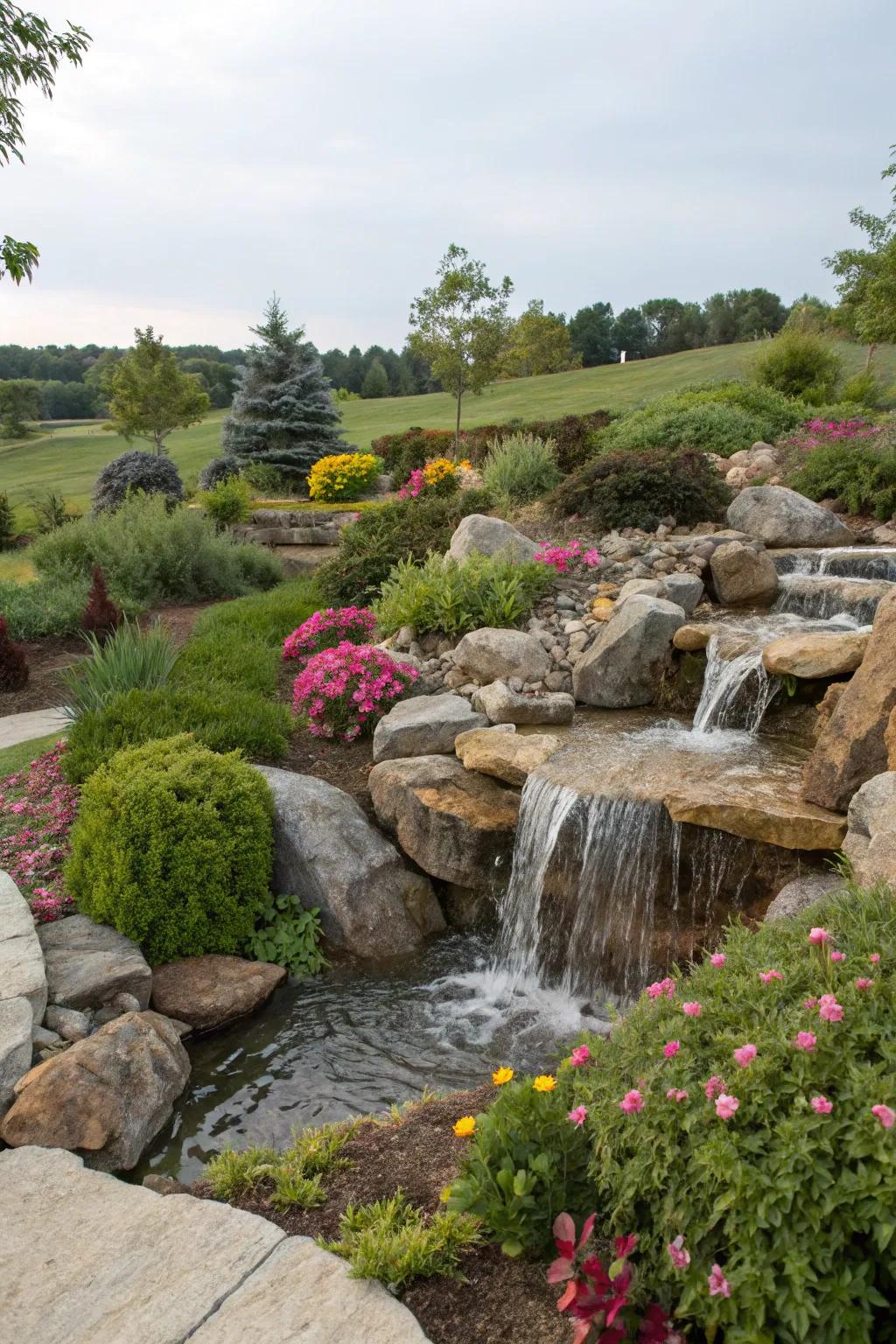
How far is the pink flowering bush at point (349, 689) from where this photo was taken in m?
7.13

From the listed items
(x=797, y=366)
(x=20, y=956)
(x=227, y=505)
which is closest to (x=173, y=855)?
(x=20, y=956)

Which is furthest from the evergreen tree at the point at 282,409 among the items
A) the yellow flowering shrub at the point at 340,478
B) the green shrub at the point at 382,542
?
the green shrub at the point at 382,542

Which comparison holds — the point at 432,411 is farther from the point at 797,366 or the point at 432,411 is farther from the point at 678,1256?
the point at 678,1256

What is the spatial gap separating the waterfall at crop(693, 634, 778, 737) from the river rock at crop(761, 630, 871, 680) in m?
0.14

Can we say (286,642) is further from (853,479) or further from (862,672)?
(853,479)

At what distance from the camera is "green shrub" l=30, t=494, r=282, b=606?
12281 mm

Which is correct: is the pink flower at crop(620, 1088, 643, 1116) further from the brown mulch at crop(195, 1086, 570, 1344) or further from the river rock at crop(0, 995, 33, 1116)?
the river rock at crop(0, 995, 33, 1116)

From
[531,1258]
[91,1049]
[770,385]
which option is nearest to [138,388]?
[770,385]

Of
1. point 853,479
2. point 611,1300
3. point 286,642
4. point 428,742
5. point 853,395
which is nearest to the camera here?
point 611,1300

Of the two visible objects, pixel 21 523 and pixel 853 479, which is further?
pixel 21 523

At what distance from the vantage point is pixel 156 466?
17.7 m

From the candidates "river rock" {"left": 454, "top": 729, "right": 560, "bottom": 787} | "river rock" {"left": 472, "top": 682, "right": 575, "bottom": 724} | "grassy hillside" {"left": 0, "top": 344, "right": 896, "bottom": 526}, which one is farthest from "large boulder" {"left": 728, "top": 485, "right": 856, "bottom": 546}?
"grassy hillside" {"left": 0, "top": 344, "right": 896, "bottom": 526}

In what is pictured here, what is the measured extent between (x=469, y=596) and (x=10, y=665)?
195 inches

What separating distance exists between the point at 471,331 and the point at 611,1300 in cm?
2189
